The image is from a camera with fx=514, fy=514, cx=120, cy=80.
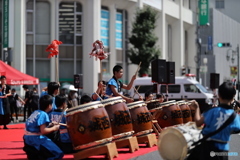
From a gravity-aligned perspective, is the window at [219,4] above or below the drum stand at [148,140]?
above

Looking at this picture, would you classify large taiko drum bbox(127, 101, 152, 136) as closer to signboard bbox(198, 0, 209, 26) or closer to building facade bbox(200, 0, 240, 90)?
building facade bbox(200, 0, 240, 90)

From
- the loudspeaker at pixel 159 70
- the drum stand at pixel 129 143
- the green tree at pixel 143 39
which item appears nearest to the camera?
the drum stand at pixel 129 143

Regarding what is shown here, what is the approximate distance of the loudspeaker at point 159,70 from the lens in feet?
57.9

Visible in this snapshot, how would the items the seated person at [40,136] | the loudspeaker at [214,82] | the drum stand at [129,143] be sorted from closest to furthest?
the seated person at [40,136], the drum stand at [129,143], the loudspeaker at [214,82]

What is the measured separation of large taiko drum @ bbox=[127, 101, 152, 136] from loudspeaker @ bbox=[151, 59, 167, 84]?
608cm

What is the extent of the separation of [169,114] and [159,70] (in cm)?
446

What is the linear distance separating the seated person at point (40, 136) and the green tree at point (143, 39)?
28.4 meters

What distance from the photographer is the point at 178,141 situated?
6.19m

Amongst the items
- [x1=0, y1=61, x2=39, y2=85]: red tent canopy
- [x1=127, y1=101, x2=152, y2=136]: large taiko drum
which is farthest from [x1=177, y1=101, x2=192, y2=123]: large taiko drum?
[x1=0, y1=61, x2=39, y2=85]: red tent canopy

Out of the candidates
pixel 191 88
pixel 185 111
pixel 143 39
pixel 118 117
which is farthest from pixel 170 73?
pixel 143 39

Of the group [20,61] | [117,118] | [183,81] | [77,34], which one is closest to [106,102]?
[117,118]

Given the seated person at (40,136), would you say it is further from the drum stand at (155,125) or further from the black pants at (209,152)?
the drum stand at (155,125)

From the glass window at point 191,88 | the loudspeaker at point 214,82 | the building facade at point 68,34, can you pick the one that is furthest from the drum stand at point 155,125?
the building facade at point 68,34

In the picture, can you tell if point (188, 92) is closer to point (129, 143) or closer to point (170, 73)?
point (170, 73)
